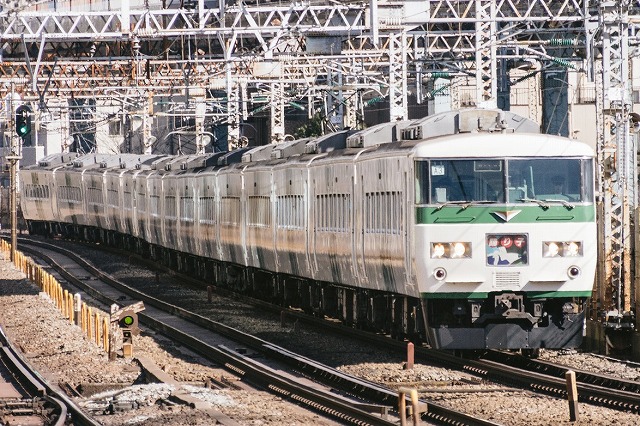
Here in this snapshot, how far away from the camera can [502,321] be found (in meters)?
17.6

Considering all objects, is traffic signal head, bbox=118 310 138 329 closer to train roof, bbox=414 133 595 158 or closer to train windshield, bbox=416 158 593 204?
train windshield, bbox=416 158 593 204

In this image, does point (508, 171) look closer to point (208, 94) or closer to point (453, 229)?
point (453, 229)

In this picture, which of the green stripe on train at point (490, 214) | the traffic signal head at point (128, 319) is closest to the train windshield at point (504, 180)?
the green stripe on train at point (490, 214)

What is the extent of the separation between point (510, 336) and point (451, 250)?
1239 millimetres

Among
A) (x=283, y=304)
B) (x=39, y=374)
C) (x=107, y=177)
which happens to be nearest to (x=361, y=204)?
(x=39, y=374)

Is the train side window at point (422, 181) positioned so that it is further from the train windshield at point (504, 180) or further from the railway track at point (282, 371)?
the railway track at point (282, 371)

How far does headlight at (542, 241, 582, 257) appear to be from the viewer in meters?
17.5

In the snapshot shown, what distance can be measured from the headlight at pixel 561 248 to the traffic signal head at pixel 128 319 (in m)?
6.15

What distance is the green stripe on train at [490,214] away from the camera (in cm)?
1739

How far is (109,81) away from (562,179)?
41242 mm

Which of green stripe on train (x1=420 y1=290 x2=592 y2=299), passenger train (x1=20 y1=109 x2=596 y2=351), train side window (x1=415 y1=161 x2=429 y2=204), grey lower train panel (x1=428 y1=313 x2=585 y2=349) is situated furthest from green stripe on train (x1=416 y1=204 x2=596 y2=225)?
grey lower train panel (x1=428 y1=313 x2=585 y2=349)

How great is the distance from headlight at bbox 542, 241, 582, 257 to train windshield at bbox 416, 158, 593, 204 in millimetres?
497

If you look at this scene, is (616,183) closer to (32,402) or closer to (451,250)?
(451,250)

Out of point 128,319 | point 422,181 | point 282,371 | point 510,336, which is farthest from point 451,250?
point 128,319
